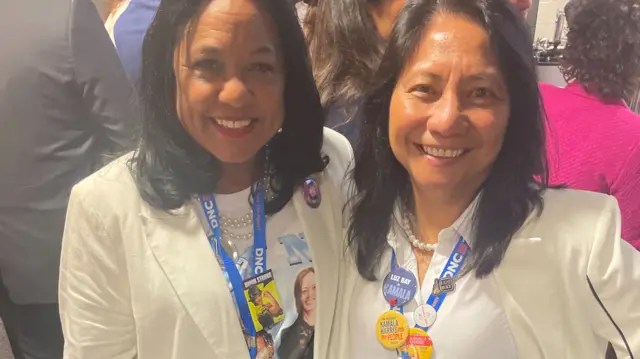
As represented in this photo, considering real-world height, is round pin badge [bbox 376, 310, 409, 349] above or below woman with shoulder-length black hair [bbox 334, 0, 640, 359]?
below

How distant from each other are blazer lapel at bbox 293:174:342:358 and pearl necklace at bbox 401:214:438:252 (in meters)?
0.16

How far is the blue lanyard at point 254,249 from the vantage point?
1.28 m

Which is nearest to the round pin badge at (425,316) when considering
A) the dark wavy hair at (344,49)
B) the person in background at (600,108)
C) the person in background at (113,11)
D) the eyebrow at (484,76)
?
the eyebrow at (484,76)

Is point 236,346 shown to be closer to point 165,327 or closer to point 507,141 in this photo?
point 165,327

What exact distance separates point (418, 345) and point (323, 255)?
0.91 ft

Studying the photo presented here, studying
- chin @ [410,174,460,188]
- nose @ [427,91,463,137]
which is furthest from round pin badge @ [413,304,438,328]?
nose @ [427,91,463,137]

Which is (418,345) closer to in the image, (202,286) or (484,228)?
(484,228)

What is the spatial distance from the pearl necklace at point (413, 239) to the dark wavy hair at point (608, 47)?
3.42ft

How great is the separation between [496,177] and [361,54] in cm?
74

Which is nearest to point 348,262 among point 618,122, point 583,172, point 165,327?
point 165,327

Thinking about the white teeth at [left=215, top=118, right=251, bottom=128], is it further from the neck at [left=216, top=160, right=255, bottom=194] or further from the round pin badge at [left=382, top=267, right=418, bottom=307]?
the round pin badge at [left=382, top=267, right=418, bottom=307]

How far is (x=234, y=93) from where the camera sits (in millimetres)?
1210

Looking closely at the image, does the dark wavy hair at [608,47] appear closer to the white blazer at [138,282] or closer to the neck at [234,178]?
the neck at [234,178]

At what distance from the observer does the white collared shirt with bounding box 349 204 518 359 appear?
1217 millimetres
